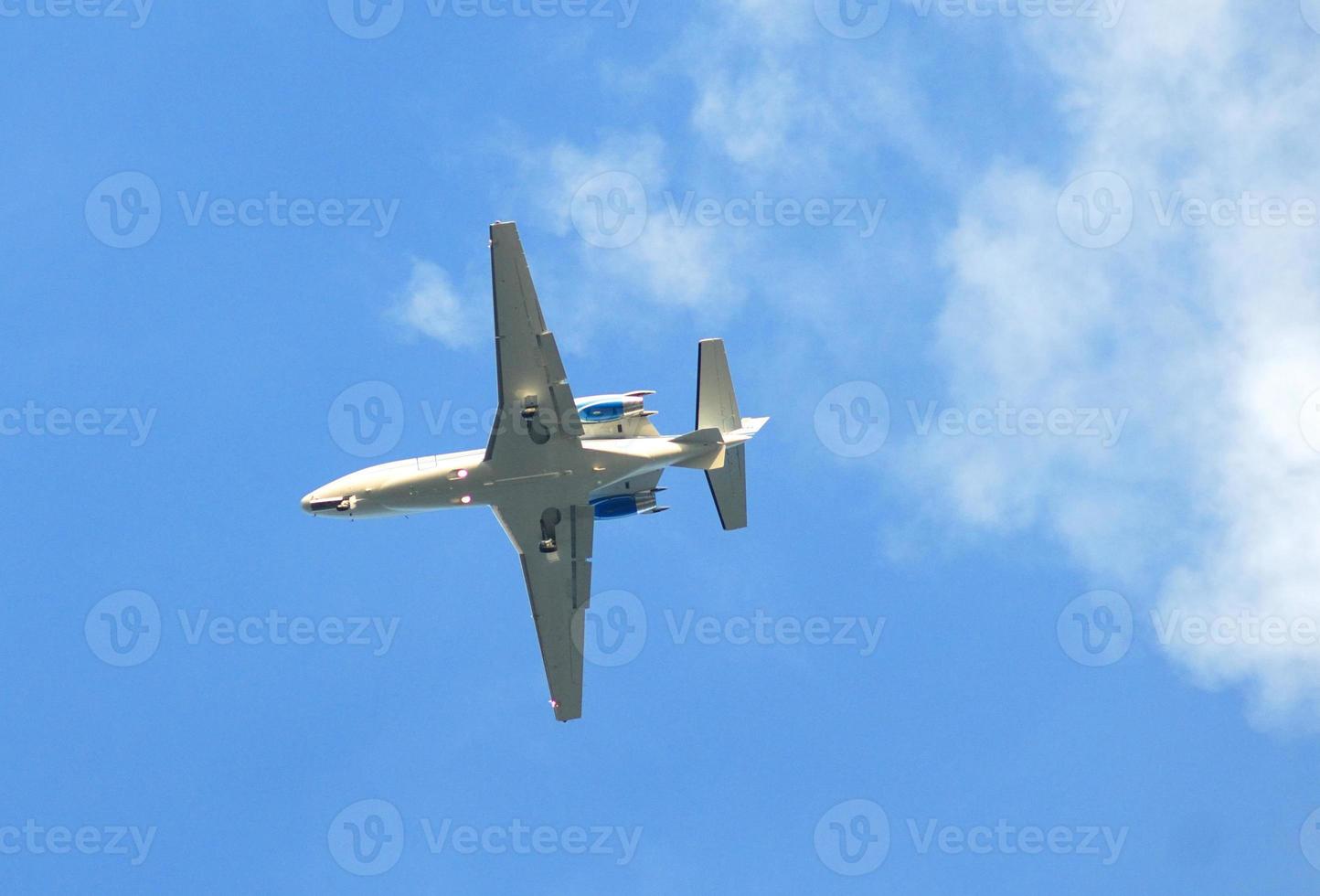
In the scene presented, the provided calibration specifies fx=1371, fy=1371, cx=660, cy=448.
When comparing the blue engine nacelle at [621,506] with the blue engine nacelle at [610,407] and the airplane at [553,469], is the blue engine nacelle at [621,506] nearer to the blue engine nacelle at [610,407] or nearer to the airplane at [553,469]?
the airplane at [553,469]

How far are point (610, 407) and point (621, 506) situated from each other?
6298mm

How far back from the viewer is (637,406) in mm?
70250

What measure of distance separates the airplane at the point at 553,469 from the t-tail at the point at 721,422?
68mm

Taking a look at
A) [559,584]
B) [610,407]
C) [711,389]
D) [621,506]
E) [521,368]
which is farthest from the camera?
[559,584]

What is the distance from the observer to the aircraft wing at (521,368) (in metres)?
64.9

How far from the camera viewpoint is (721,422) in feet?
236

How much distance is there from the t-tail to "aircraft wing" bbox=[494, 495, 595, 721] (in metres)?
7.17

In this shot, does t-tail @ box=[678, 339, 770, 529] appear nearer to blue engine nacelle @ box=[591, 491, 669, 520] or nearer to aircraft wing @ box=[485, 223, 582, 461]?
blue engine nacelle @ box=[591, 491, 669, 520]

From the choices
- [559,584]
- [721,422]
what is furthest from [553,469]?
[721,422]

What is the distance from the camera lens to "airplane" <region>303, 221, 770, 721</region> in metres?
67.0

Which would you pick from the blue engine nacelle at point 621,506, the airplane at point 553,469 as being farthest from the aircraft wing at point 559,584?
the blue engine nacelle at point 621,506

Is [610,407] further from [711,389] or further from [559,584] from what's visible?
[559,584]

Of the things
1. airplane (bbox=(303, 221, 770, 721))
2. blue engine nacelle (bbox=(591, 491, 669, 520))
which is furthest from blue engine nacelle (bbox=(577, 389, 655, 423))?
blue engine nacelle (bbox=(591, 491, 669, 520))

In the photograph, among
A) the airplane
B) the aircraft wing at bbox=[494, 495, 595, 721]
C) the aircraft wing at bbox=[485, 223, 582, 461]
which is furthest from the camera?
the aircraft wing at bbox=[494, 495, 595, 721]
